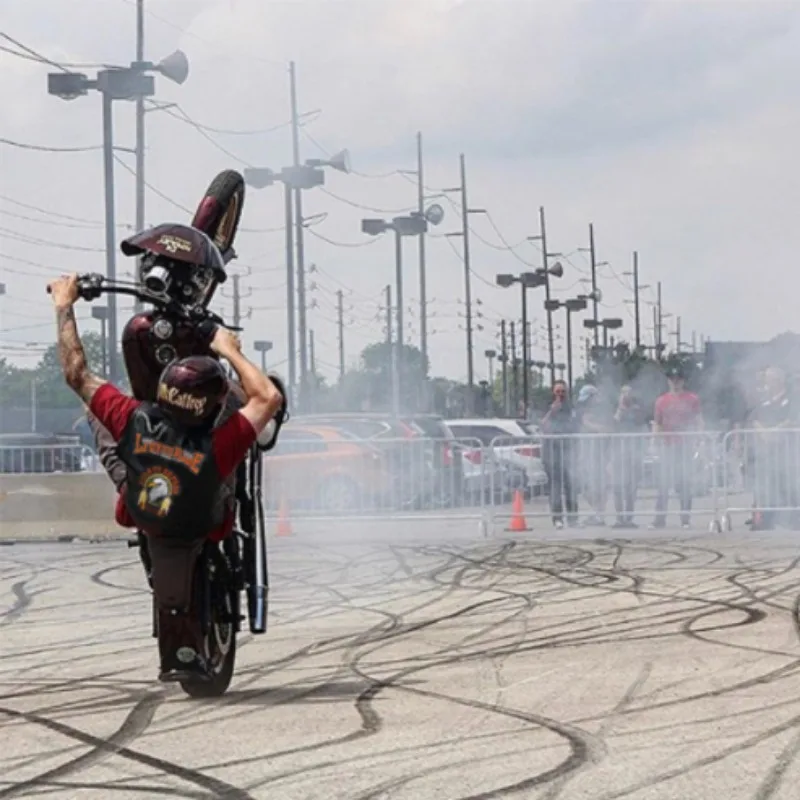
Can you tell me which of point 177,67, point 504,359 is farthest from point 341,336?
point 177,67

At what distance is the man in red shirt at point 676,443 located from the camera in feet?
60.6

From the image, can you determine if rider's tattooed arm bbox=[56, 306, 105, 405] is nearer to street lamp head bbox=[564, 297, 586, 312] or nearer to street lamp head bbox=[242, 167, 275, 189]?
street lamp head bbox=[242, 167, 275, 189]

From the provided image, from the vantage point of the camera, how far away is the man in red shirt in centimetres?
1847

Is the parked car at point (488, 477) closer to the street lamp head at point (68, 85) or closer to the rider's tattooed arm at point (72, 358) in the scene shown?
the street lamp head at point (68, 85)

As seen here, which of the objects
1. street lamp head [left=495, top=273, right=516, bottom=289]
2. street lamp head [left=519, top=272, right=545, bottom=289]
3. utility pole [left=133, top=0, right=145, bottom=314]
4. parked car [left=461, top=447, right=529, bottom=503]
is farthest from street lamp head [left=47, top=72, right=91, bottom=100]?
street lamp head [left=519, top=272, right=545, bottom=289]

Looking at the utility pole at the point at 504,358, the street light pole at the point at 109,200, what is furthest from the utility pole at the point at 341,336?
the street light pole at the point at 109,200

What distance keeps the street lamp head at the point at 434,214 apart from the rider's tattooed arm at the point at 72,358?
55.4 feet

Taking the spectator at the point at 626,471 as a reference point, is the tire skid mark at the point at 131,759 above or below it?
below

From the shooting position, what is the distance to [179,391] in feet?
22.2

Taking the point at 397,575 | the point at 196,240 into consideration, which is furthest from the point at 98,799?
the point at 397,575

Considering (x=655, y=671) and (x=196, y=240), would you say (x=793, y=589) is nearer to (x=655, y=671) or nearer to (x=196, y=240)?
(x=655, y=671)

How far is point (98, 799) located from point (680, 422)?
542 inches

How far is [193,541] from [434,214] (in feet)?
57.1

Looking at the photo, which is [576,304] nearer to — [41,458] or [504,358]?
[504,358]
